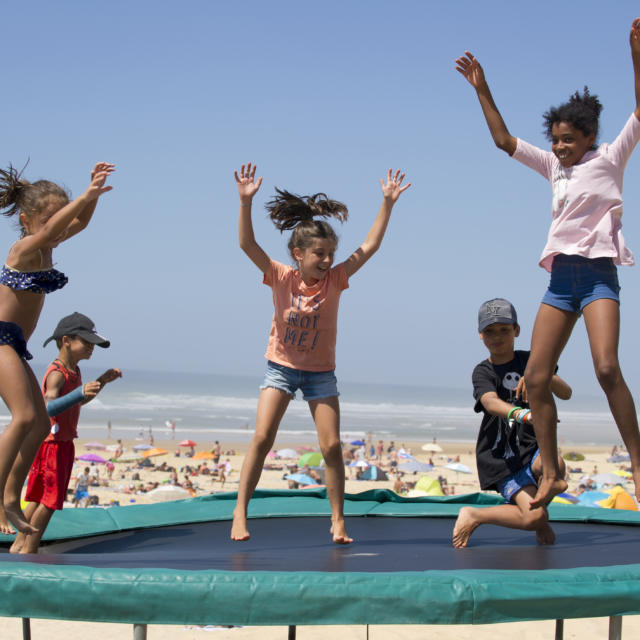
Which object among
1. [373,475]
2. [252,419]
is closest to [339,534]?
[373,475]

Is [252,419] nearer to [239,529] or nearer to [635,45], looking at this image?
[239,529]

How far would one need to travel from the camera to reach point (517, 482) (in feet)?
12.9

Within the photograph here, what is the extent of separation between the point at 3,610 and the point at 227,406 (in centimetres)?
4188

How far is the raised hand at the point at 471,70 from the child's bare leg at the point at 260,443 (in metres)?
1.76

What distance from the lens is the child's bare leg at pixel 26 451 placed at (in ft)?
11.0

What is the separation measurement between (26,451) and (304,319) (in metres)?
1.43

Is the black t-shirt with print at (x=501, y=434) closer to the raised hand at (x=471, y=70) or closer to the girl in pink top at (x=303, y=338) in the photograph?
the girl in pink top at (x=303, y=338)

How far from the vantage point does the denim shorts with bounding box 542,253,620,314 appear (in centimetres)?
339

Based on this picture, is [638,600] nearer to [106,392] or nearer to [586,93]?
[586,93]

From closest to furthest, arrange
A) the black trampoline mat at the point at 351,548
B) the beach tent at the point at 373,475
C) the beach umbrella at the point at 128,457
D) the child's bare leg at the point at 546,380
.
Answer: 1. the black trampoline mat at the point at 351,548
2. the child's bare leg at the point at 546,380
3. the beach tent at the point at 373,475
4. the beach umbrella at the point at 128,457

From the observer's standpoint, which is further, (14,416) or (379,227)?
(379,227)

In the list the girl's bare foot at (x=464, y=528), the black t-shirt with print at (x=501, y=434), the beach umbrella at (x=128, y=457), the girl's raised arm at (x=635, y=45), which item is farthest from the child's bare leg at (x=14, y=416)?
the beach umbrella at (x=128, y=457)

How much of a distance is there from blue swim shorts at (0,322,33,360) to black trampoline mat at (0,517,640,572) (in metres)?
0.84

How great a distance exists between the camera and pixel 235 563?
3.15m
